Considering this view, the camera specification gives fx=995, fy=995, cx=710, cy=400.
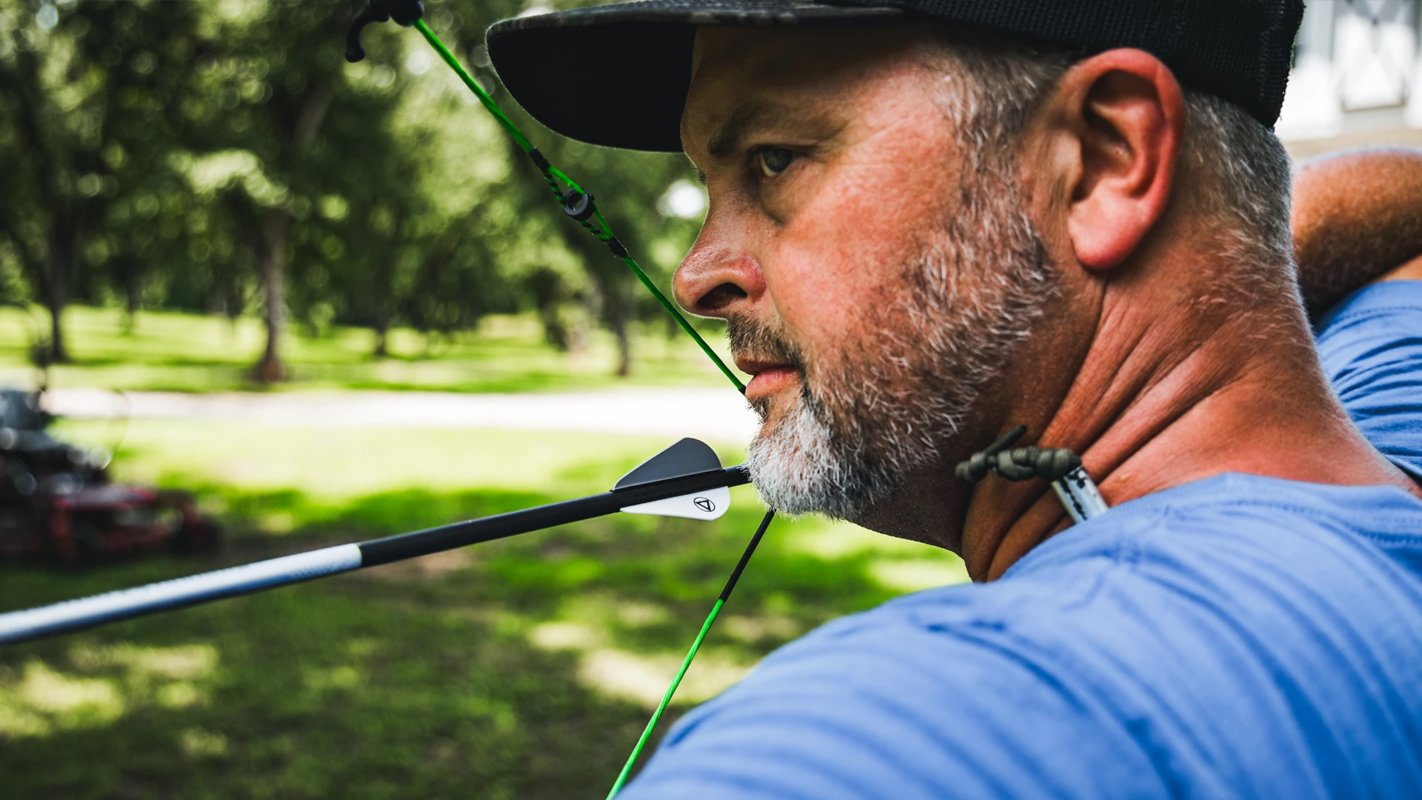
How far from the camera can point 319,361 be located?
103 ft

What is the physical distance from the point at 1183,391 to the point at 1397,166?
1.65 meters

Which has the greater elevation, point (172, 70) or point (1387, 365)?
point (1387, 365)

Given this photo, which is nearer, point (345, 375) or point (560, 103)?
point (560, 103)

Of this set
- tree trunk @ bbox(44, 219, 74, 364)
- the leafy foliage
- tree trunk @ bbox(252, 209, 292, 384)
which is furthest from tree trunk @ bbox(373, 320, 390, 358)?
tree trunk @ bbox(252, 209, 292, 384)

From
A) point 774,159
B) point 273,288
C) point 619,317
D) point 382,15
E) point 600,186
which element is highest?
point 382,15

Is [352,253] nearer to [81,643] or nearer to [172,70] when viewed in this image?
[172,70]

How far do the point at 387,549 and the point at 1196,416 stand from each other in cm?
81

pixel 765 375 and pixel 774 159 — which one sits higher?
pixel 774 159

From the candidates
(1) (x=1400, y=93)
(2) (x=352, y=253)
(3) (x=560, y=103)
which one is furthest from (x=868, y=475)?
(2) (x=352, y=253)

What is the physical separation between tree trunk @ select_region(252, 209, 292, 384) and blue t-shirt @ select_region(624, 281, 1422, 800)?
74.7 feet

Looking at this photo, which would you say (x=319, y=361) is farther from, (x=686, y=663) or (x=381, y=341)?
(x=686, y=663)

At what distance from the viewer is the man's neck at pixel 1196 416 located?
3.05 ft

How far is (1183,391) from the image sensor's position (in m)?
0.97

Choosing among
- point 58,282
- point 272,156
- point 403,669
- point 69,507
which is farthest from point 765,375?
point 58,282
